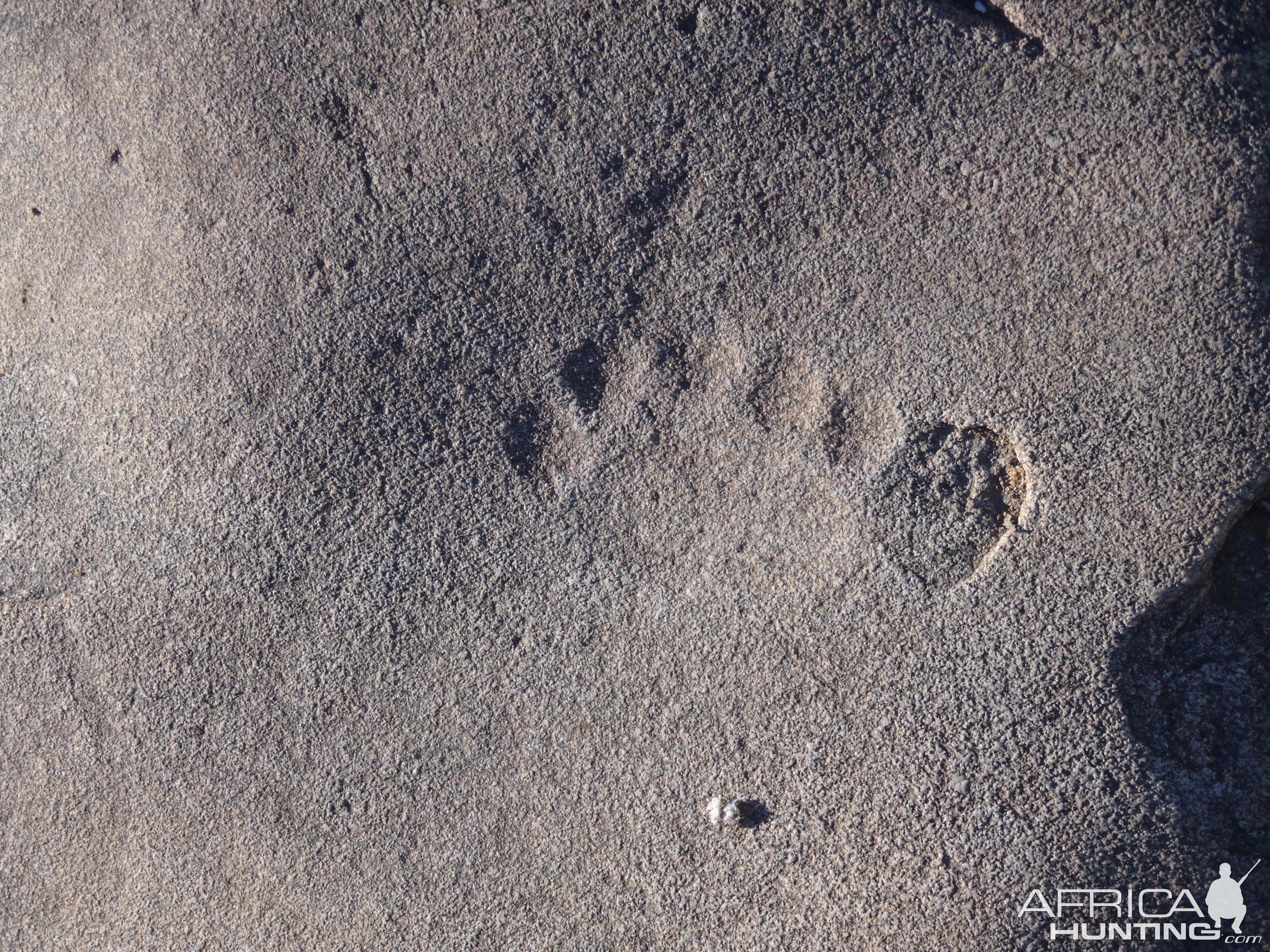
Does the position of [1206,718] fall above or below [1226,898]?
above

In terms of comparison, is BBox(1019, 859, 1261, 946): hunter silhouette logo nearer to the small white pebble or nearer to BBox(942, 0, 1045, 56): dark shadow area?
the small white pebble

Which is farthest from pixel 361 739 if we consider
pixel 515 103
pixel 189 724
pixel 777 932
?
pixel 515 103

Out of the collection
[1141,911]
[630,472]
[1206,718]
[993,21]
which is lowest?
[1141,911]

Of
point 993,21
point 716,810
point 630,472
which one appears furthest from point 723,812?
point 993,21

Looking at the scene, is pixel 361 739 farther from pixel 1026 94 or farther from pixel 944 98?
pixel 1026 94

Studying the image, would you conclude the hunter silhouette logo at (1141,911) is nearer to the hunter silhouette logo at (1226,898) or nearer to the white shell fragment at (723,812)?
the hunter silhouette logo at (1226,898)

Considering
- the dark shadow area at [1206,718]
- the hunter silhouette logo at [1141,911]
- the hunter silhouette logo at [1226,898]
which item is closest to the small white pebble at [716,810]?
the hunter silhouette logo at [1141,911]

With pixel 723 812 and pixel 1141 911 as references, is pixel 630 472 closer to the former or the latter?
pixel 723 812
